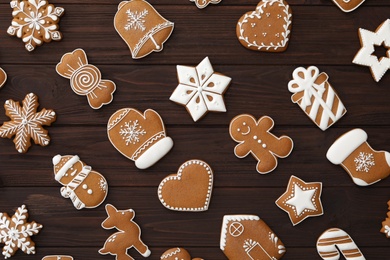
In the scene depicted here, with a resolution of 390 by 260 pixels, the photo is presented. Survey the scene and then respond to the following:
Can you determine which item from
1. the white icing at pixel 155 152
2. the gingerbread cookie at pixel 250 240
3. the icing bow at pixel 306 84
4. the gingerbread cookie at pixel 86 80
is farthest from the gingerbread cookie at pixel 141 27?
the gingerbread cookie at pixel 250 240

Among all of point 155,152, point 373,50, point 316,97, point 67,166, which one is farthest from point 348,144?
point 67,166

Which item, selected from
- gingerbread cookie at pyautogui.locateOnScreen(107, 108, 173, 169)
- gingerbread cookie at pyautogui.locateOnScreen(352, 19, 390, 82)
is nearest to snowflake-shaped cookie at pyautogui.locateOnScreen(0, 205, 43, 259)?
gingerbread cookie at pyautogui.locateOnScreen(107, 108, 173, 169)

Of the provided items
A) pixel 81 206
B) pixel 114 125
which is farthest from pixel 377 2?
pixel 81 206

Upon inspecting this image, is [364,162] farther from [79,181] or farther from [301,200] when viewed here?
[79,181]

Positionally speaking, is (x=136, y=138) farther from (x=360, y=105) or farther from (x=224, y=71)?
(x=360, y=105)

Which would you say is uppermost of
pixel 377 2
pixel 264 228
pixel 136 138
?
pixel 377 2

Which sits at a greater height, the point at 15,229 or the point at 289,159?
the point at 289,159

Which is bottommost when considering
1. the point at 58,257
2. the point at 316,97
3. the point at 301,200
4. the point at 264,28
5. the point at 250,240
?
the point at 58,257
